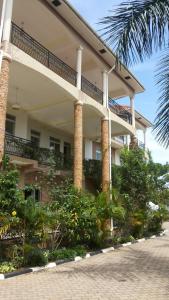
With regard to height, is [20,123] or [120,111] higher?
[120,111]

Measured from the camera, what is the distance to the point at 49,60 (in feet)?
56.7

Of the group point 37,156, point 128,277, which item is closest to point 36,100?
point 37,156

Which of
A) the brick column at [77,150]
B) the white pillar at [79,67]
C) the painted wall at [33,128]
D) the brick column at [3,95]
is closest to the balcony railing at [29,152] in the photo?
the painted wall at [33,128]

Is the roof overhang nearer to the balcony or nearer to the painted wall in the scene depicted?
the balcony

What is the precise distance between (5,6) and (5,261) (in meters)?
8.86

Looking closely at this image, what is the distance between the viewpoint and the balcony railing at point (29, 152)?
58.2 feet

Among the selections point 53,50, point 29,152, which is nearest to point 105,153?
point 29,152

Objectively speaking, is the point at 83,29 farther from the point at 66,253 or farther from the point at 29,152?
the point at 66,253

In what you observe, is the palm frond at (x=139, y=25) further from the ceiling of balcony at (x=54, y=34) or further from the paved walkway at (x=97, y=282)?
the ceiling of balcony at (x=54, y=34)

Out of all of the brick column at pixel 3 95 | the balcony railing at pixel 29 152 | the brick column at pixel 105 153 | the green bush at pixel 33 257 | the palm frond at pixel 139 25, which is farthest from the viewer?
the brick column at pixel 105 153

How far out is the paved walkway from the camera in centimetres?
783

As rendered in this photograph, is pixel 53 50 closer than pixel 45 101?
No

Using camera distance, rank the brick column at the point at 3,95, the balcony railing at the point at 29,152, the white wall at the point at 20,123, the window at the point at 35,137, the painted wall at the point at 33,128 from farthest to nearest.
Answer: the window at the point at 35,137 < the painted wall at the point at 33,128 < the white wall at the point at 20,123 < the balcony railing at the point at 29,152 < the brick column at the point at 3,95

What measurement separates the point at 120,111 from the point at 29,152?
25.9ft
